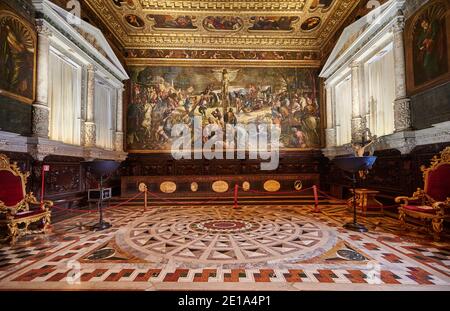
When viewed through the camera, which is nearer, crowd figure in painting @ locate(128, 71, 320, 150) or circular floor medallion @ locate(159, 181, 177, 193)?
circular floor medallion @ locate(159, 181, 177, 193)

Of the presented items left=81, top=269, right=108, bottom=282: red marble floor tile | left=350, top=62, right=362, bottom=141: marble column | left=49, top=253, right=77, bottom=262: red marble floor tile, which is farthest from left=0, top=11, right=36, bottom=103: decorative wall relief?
left=350, top=62, right=362, bottom=141: marble column

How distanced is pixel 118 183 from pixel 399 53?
10610mm

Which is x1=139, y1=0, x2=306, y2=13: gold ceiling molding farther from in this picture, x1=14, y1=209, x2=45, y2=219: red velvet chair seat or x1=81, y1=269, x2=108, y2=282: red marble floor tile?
x1=81, y1=269, x2=108, y2=282: red marble floor tile

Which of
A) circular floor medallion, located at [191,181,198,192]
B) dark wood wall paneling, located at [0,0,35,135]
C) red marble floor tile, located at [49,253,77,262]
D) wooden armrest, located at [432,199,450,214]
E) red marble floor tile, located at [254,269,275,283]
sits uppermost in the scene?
dark wood wall paneling, located at [0,0,35,135]

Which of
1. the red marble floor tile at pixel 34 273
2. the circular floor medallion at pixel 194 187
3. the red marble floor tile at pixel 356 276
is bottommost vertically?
the red marble floor tile at pixel 356 276

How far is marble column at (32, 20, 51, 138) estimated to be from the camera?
5.40 meters

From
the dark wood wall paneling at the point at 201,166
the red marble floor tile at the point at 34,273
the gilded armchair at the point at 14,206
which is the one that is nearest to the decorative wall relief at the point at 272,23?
the dark wood wall paneling at the point at 201,166

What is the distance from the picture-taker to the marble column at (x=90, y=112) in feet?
25.0

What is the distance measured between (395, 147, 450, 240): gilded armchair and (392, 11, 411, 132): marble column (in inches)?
51.1

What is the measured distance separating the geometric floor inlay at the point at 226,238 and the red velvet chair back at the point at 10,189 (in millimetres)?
Result: 2068

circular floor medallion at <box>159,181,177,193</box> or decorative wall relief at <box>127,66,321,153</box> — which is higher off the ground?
decorative wall relief at <box>127,66,321,153</box>

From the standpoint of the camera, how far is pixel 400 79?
5809 millimetres

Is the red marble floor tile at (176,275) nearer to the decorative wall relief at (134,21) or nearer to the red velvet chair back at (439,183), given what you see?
the red velvet chair back at (439,183)
